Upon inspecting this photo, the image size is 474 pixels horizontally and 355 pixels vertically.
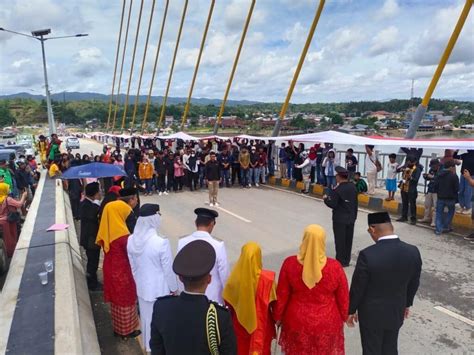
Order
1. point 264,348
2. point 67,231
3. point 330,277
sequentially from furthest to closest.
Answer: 1. point 67,231
2. point 264,348
3. point 330,277

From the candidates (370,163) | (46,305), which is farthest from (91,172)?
(370,163)

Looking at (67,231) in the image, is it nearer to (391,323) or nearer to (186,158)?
(391,323)

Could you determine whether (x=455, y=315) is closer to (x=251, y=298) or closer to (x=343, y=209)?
(x=343, y=209)

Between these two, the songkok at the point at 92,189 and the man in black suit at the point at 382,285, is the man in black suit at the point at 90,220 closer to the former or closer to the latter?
the songkok at the point at 92,189

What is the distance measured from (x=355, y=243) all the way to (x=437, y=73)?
8710 millimetres


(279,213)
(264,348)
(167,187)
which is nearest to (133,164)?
(167,187)

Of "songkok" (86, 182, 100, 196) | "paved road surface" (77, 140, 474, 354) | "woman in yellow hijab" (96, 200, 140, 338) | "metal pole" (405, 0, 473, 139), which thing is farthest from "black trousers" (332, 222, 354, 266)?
"metal pole" (405, 0, 473, 139)

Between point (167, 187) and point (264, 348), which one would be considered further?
point (167, 187)

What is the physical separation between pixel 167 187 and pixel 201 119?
270ft

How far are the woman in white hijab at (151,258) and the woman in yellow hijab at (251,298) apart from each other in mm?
Answer: 841

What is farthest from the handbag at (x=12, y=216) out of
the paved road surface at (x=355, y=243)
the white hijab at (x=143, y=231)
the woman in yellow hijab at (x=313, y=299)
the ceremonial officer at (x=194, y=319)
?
the ceremonial officer at (x=194, y=319)

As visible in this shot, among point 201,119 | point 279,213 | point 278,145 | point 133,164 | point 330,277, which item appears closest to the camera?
point 330,277

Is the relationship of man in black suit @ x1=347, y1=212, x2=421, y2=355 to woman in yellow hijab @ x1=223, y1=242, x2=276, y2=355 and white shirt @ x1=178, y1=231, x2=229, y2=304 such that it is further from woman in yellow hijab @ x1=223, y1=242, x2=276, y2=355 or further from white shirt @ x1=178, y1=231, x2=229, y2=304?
white shirt @ x1=178, y1=231, x2=229, y2=304

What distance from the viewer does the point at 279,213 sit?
11859 millimetres
